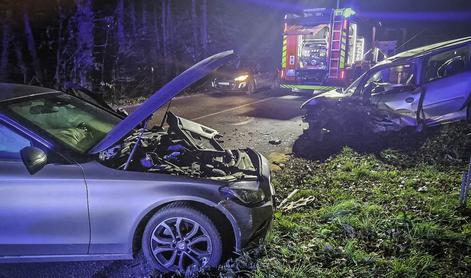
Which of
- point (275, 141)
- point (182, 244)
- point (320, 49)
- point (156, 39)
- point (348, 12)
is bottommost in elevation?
point (275, 141)

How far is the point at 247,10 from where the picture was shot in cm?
2412

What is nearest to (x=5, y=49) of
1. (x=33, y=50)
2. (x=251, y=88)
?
(x=33, y=50)

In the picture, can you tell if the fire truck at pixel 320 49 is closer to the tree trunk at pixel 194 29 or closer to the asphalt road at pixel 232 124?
the asphalt road at pixel 232 124

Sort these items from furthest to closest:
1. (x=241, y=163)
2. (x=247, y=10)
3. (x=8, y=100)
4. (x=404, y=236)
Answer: (x=247, y=10)
(x=241, y=163)
(x=404, y=236)
(x=8, y=100)

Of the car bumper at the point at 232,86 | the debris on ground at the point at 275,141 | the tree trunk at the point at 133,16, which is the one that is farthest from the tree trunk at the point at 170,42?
the debris on ground at the point at 275,141

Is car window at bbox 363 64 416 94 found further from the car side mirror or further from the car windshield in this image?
the car side mirror

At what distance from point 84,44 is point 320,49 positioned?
871cm

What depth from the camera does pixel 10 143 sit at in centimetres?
286

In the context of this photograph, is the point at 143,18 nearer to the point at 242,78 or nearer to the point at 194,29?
the point at 194,29

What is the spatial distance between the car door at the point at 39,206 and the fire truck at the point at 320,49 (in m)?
10.3

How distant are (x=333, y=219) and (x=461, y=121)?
428 centimetres

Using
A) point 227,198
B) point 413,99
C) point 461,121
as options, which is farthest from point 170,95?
point 461,121

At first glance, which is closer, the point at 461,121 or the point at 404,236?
the point at 404,236

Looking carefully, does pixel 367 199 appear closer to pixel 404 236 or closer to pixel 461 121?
pixel 404 236
